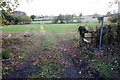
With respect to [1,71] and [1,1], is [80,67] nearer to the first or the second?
[1,71]

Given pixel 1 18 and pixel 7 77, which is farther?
pixel 1 18

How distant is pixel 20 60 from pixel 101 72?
120 inches

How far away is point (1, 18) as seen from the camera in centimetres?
457

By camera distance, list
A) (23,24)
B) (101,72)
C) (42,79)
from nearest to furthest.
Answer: (42,79), (101,72), (23,24)

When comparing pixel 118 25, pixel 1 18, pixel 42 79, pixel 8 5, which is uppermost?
pixel 8 5

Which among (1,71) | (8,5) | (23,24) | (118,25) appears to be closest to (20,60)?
(1,71)

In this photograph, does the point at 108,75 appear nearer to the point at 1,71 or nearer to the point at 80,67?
the point at 80,67

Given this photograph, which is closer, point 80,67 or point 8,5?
point 80,67

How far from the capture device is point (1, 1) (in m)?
4.41

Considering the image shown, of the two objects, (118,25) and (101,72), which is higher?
(118,25)

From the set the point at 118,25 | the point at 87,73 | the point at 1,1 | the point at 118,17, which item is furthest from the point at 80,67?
the point at 1,1

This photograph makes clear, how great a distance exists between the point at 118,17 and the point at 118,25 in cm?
50

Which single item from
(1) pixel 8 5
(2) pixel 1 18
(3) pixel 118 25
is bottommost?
(3) pixel 118 25

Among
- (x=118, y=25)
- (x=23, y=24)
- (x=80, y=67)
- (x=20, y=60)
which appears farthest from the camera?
(x=23, y=24)
